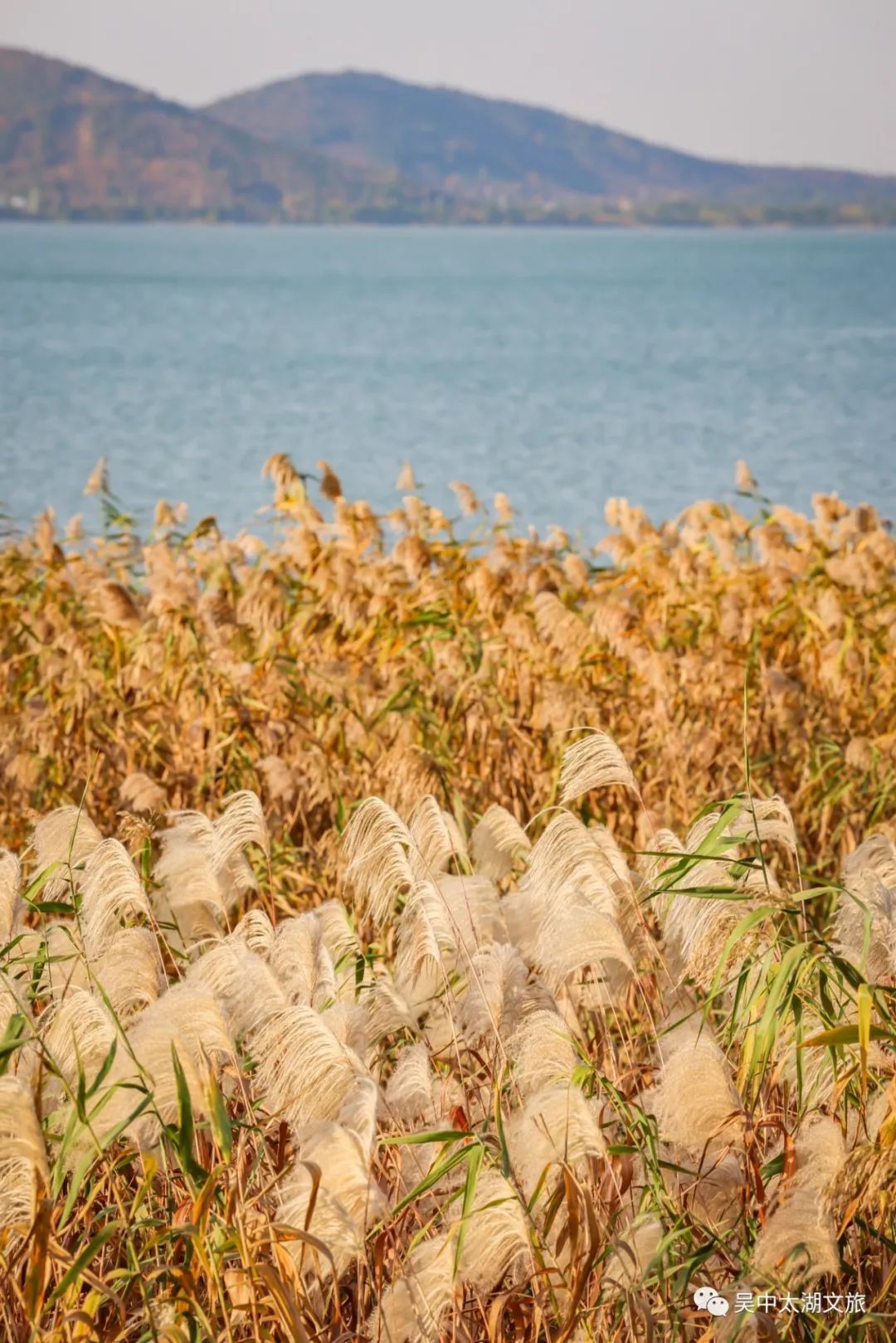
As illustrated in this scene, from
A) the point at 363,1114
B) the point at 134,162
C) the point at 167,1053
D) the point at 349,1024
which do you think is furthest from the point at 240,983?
the point at 134,162

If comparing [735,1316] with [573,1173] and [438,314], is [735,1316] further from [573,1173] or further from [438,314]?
[438,314]

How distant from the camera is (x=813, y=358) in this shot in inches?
1143

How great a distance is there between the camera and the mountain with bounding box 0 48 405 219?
75.6m

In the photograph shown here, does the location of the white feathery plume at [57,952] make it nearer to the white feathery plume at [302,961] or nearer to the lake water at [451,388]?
the white feathery plume at [302,961]

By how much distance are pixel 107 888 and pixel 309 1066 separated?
390 mm

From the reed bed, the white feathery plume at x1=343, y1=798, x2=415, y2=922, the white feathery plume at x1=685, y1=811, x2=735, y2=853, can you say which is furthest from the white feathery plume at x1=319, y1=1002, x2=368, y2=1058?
the white feathery plume at x1=685, y1=811, x2=735, y2=853

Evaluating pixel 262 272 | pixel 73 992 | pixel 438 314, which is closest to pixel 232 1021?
pixel 73 992

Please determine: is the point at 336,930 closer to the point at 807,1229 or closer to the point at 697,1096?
the point at 697,1096

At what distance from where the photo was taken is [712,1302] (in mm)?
1634

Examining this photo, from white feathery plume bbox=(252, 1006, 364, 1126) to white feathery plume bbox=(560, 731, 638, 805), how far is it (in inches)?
16.4

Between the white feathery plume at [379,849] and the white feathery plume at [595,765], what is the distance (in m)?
0.19

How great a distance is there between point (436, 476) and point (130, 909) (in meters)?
13.7

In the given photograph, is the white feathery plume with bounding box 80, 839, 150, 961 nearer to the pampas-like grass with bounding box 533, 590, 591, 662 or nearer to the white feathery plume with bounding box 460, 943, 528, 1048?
the white feathery plume with bounding box 460, 943, 528, 1048

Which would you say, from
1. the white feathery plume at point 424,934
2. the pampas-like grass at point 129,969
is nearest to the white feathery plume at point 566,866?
the white feathery plume at point 424,934
